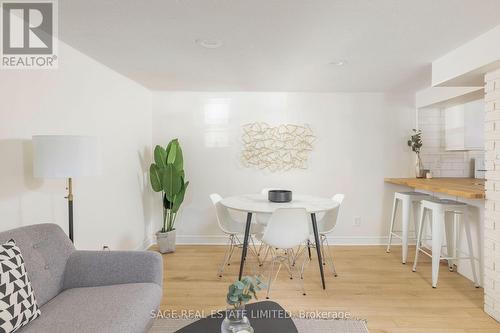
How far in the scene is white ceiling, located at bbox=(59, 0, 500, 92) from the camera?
5.71 ft

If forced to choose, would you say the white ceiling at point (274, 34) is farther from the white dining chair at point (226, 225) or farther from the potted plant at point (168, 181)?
the white dining chair at point (226, 225)

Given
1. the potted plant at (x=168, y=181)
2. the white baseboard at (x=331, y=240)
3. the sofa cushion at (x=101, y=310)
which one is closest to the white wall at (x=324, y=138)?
Result: the white baseboard at (x=331, y=240)

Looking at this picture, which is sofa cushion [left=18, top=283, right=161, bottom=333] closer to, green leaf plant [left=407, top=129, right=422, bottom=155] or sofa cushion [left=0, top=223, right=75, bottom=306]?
sofa cushion [left=0, top=223, right=75, bottom=306]

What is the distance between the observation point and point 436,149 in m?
4.05

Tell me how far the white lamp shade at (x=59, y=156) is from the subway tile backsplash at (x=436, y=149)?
169 inches

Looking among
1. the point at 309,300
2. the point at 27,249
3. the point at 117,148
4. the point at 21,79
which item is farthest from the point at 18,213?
the point at 309,300

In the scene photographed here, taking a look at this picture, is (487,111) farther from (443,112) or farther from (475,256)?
(443,112)

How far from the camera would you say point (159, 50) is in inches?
97.4

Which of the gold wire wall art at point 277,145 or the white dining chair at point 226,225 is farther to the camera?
the gold wire wall art at point 277,145

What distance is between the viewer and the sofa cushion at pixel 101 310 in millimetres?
1365

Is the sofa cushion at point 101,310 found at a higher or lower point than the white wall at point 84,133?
lower

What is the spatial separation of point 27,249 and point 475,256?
385 centimetres

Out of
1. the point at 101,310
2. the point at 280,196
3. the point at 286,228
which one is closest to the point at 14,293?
the point at 101,310

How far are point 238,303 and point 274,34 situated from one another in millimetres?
1892
